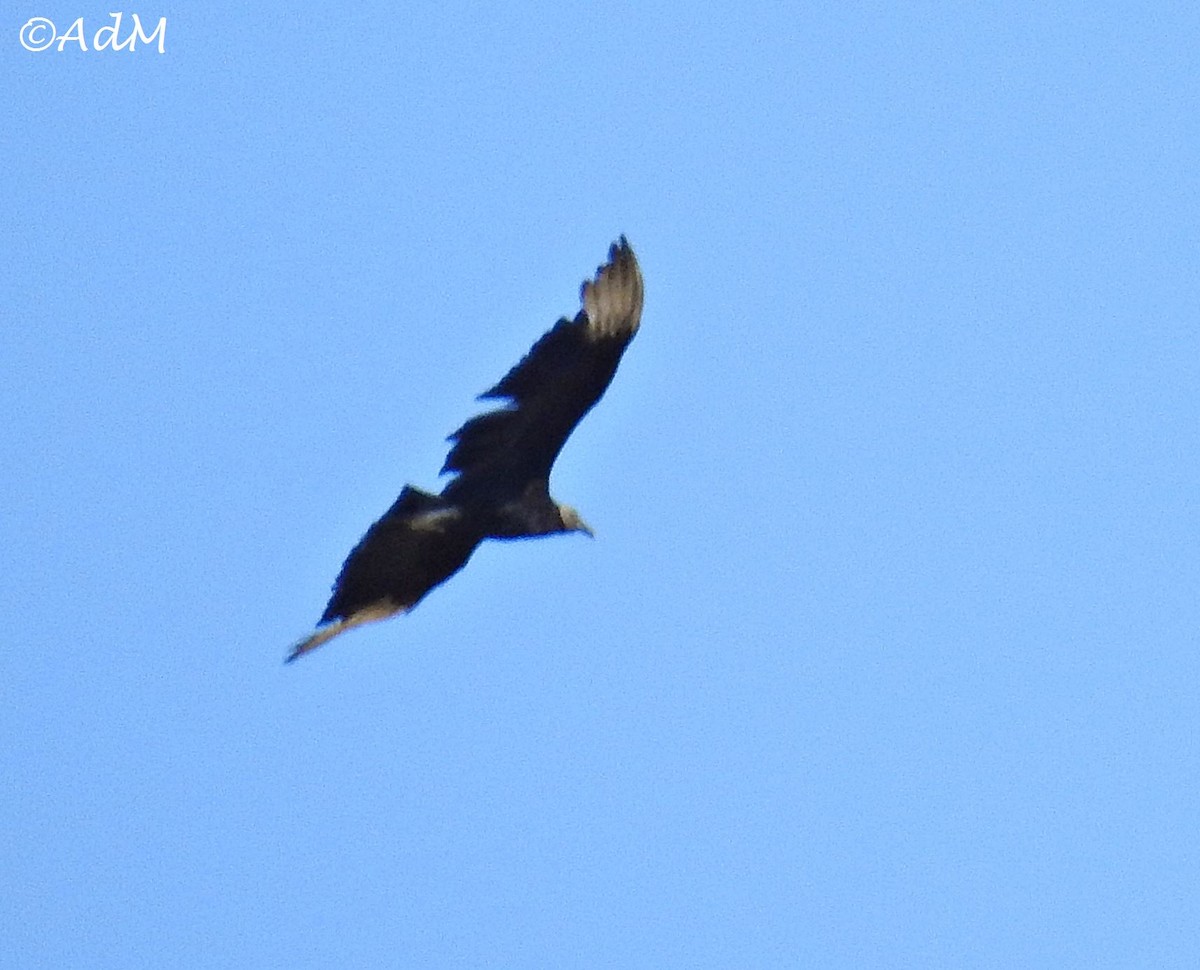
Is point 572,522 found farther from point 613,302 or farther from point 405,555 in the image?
point 613,302

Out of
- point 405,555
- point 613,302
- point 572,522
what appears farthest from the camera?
point 572,522

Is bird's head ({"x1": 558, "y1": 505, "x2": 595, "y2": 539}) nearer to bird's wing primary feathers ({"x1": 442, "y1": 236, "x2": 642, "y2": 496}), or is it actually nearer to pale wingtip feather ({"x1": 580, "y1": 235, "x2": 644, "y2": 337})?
bird's wing primary feathers ({"x1": 442, "y1": 236, "x2": 642, "y2": 496})

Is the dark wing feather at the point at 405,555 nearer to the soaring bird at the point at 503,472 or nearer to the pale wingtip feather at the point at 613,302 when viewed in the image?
the soaring bird at the point at 503,472

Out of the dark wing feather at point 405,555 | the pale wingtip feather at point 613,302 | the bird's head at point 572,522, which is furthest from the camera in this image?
the bird's head at point 572,522

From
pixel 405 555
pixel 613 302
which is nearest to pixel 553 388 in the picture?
pixel 613 302

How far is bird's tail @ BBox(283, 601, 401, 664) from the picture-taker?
80.7 feet

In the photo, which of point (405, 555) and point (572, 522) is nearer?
point (405, 555)

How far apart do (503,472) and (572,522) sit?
33.2 inches

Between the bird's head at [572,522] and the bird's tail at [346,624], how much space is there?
124cm

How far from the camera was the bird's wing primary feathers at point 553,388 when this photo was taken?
23.9 metres

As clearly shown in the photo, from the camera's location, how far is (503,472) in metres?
24.6

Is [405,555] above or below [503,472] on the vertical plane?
below

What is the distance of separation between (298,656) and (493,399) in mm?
1965

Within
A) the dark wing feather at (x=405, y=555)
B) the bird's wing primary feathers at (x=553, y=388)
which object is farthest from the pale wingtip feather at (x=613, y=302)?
the dark wing feather at (x=405, y=555)
